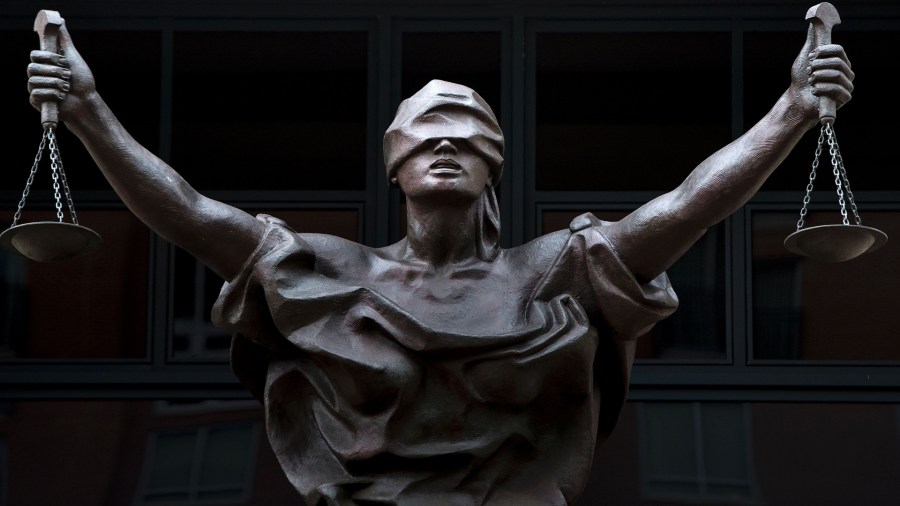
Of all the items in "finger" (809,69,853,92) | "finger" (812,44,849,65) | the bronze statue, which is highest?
"finger" (812,44,849,65)

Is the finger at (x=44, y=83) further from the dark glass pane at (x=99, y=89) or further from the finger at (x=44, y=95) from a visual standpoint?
the dark glass pane at (x=99, y=89)

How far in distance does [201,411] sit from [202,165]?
3.65ft

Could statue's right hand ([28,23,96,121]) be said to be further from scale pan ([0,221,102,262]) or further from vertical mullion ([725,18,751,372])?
vertical mullion ([725,18,751,372])

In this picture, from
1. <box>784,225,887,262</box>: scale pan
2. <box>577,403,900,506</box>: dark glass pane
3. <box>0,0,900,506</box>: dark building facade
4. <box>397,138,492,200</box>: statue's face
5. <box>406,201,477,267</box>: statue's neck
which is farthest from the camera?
<box>0,0,900,506</box>: dark building facade

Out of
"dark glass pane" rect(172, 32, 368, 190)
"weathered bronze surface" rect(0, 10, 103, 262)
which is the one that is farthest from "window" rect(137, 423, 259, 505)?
"weathered bronze surface" rect(0, 10, 103, 262)

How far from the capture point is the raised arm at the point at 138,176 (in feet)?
29.3

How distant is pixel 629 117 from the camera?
11422mm

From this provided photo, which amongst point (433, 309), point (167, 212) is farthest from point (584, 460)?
point (167, 212)

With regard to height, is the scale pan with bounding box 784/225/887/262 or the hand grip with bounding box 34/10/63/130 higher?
the hand grip with bounding box 34/10/63/130

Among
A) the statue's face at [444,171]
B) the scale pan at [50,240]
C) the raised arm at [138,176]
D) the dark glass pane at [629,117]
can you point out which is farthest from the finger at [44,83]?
the dark glass pane at [629,117]

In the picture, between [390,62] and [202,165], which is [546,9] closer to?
[390,62]

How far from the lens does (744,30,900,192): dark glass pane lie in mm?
11438

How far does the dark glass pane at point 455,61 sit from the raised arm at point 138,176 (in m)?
2.39

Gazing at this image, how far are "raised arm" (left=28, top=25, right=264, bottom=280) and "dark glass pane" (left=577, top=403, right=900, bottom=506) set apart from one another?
8.31 ft
